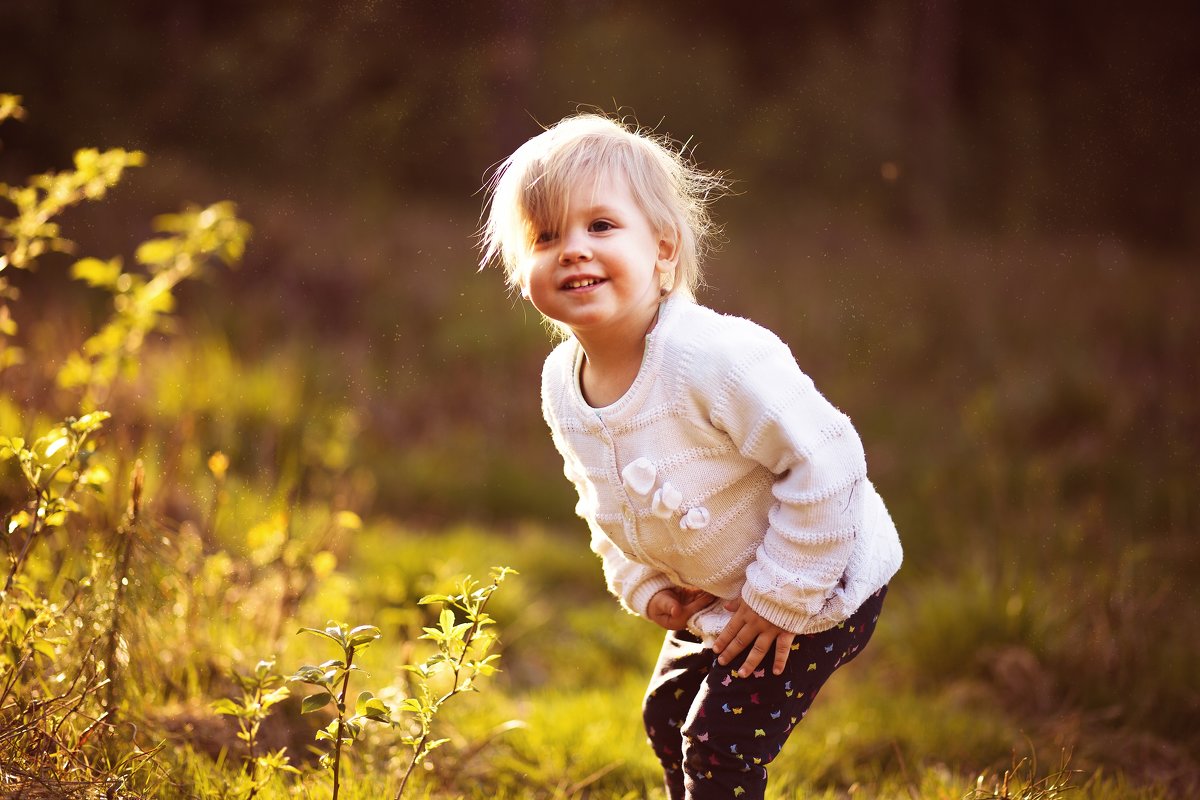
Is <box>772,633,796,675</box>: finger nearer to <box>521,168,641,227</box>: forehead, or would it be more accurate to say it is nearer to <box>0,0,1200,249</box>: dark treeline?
<box>521,168,641,227</box>: forehead

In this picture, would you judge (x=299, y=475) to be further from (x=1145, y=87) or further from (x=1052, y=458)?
(x=1145, y=87)

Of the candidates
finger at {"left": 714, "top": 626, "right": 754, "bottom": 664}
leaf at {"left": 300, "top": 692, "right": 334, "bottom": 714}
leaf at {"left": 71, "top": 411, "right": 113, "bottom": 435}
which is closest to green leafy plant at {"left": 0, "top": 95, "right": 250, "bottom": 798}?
leaf at {"left": 71, "top": 411, "right": 113, "bottom": 435}

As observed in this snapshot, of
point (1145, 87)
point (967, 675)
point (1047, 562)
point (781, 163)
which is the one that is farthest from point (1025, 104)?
point (967, 675)

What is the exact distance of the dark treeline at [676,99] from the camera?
1083 cm

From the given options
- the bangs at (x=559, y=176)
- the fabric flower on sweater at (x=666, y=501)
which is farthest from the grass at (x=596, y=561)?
the bangs at (x=559, y=176)

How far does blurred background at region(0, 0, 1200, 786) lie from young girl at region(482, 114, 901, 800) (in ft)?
5.20

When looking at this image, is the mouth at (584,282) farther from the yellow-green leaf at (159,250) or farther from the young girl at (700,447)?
the yellow-green leaf at (159,250)

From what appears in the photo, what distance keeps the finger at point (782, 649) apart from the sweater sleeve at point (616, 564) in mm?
346

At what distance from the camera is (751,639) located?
2105 mm

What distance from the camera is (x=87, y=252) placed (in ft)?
26.5

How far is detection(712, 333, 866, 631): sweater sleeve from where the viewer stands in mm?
1967

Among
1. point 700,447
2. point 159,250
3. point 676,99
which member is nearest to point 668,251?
point 700,447

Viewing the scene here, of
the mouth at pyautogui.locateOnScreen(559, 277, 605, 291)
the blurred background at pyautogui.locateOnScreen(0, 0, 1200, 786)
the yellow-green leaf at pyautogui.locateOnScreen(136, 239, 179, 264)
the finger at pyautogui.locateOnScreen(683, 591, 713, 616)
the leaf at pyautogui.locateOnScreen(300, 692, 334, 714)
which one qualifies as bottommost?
the leaf at pyautogui.locateOnScreen(300, 692, 334, 714)

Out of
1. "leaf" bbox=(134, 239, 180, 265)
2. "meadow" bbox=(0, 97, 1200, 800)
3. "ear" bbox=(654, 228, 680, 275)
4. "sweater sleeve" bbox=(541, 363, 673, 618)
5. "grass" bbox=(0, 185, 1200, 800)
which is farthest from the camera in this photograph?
"leaf" bbox=(134, 239, 180, 265)
